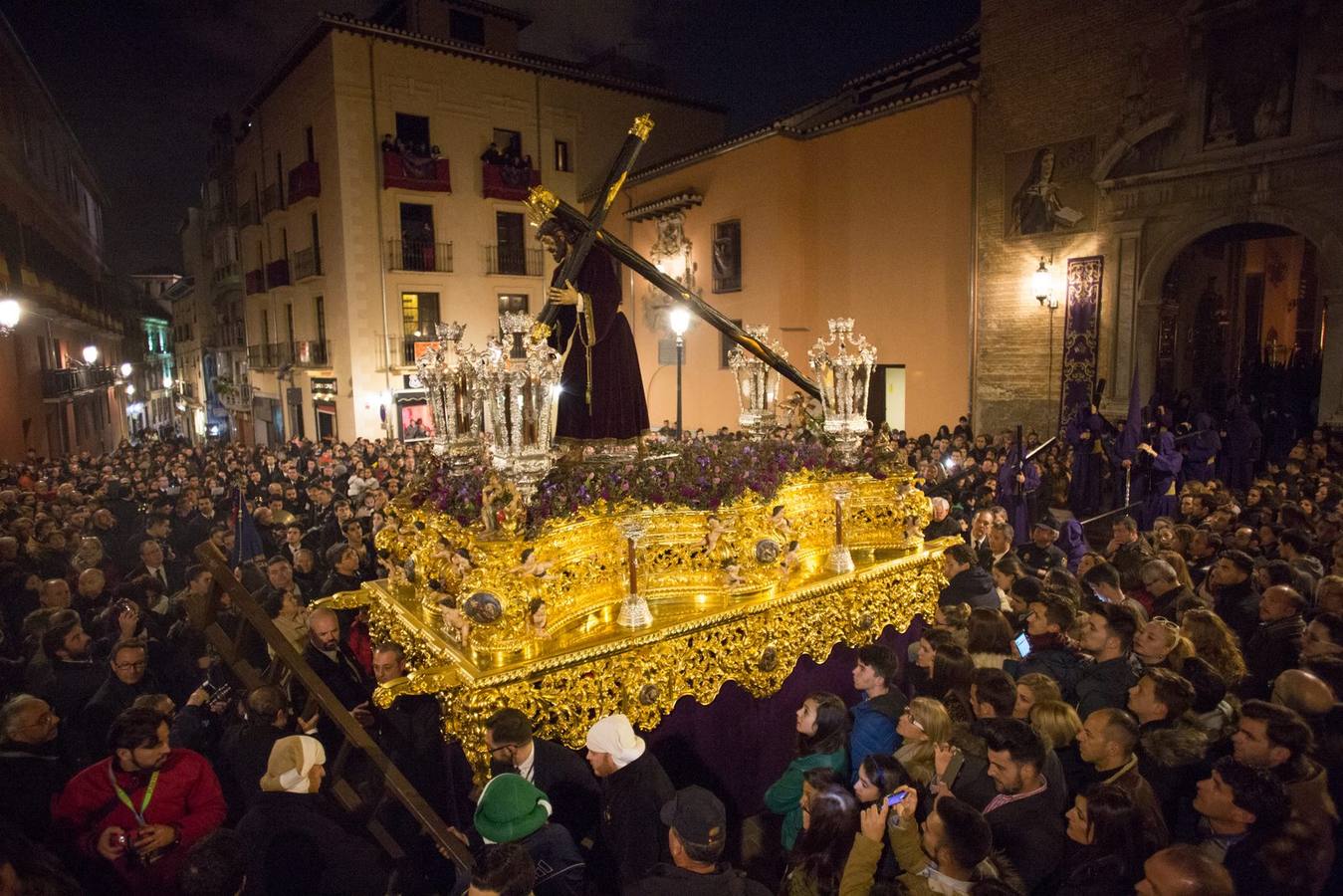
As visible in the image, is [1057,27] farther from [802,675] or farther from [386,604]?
[386,604]

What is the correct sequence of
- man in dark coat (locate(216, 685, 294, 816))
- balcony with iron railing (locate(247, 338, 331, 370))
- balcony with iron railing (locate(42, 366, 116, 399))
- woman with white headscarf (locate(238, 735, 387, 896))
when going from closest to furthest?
woman with white headscarf (locate(238, 735, 387, 896)), man in dark coat (locate(216, 685, 294, 816)), balcony with iron railing (locate(42, 366, 116, 399)), balcony with iron railing (locate(247, 338, 331, 370))

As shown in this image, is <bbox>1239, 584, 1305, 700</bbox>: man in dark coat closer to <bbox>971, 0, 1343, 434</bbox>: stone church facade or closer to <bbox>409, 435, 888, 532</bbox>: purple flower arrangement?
<bbox>409, 435, 888, 532</bbox>: purple flower arrangement

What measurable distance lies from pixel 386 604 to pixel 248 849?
8.27 feet

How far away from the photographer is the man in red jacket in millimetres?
3232

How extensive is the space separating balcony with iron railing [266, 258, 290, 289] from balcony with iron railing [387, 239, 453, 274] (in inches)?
200

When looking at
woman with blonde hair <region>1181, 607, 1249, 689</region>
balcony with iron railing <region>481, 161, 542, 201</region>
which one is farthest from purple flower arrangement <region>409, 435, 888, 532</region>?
balcony with iron railing <region>481, 161, 542, 201</region>

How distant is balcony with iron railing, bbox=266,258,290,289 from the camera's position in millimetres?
24797

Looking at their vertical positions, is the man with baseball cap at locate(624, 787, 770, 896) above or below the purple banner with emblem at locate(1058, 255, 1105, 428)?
below

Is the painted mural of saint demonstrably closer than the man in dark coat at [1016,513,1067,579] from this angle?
No

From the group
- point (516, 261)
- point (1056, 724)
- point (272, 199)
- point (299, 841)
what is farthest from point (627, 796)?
point (272, 199)

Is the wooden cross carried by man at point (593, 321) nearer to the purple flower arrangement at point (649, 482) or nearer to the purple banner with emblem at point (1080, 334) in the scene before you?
the purple flower arrangement at point (649, 482)

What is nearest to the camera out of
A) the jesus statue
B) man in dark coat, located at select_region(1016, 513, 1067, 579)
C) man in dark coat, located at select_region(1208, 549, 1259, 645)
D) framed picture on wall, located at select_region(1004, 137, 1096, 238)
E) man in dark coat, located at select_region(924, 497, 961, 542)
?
man in dark coat, located at select_region(1208, 549, 1259, 645)

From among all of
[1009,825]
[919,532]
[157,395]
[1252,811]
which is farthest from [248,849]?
[157,395]

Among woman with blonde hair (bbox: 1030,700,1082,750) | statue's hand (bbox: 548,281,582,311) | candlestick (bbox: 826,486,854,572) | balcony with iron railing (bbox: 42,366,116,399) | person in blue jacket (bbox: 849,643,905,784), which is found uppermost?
statue's hand (bbox: 548,281,582,311)
